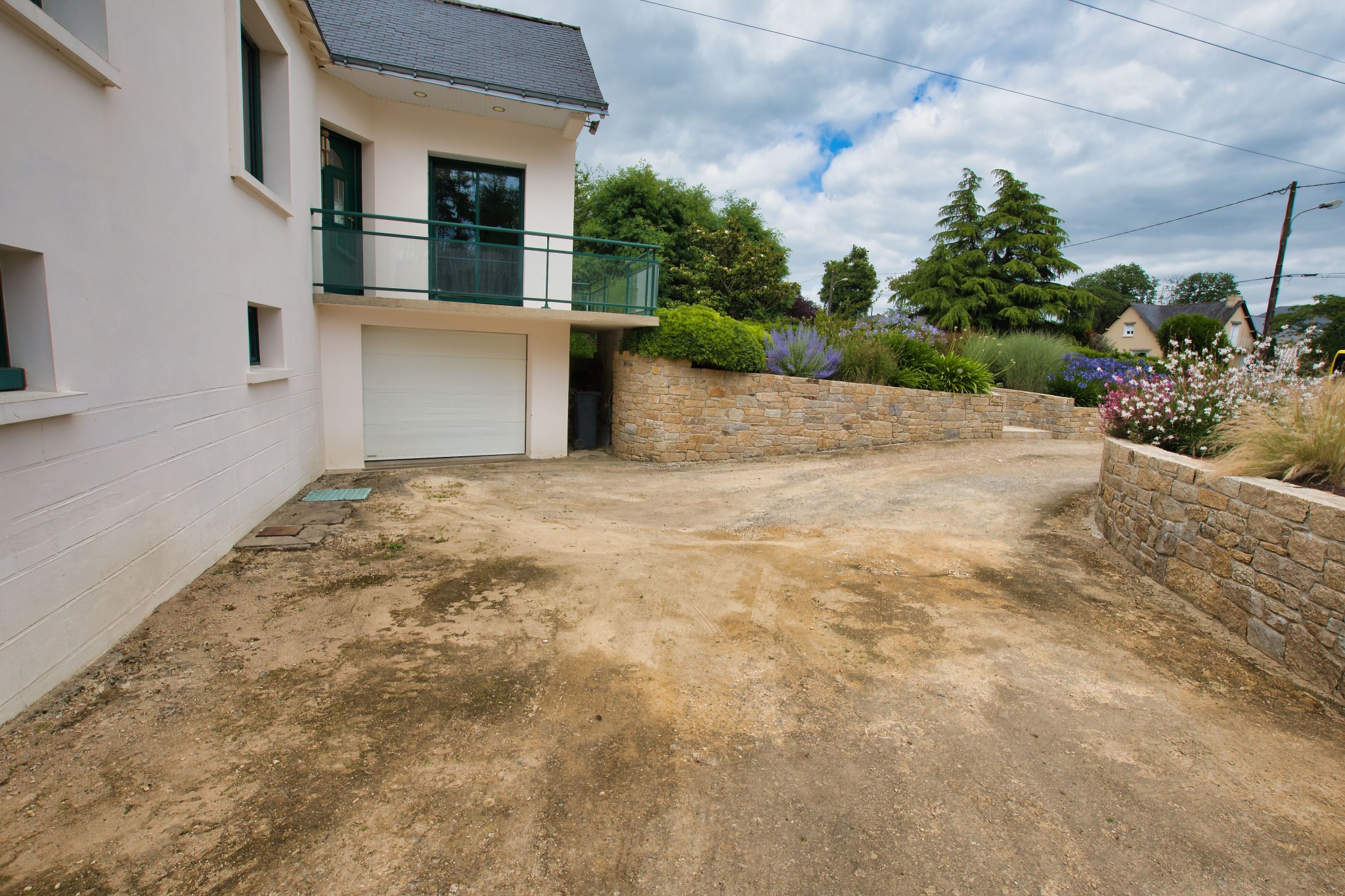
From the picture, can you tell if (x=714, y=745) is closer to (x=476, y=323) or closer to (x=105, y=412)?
(x=105, y=412)

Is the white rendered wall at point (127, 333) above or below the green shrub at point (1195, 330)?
below

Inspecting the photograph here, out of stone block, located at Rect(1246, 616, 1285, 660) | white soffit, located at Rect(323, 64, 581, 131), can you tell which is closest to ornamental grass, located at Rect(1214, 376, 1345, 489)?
stone block, located at Rect(1246, 616, 1285, 660)

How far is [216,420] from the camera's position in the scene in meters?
5.09

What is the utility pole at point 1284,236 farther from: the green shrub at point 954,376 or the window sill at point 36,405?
the window sill at point 36,405

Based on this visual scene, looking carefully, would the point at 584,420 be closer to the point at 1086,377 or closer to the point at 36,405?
the point at 36,405

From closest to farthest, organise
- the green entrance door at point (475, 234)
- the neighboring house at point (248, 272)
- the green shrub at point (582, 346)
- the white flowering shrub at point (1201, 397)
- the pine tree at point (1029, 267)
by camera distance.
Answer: the neighboring house at point (248, 272) < the white flowering shrub at point (1201, 397) < the green entrance door at point (475, 234) < the green shrub at point (582, 346) < the pine tree at point (1029, 267)

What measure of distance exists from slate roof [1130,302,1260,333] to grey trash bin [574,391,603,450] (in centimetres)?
4678

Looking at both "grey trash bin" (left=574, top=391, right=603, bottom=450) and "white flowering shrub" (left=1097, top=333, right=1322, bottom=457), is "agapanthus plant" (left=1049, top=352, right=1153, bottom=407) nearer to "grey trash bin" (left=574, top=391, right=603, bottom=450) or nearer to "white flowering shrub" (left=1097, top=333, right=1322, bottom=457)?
"white flowering shrub" (left=1097, top=333, right=1322, bottom=457)

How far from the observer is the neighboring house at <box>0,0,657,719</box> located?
3.03 m

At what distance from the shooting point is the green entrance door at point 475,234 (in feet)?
30.1

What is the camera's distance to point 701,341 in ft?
32.7

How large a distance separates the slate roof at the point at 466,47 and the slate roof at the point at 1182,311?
4734 centimetres

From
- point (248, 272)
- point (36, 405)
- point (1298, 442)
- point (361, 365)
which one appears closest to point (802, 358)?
point (361, 365)

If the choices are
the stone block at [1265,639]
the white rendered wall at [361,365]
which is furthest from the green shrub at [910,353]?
the stone block at [1265,639]
